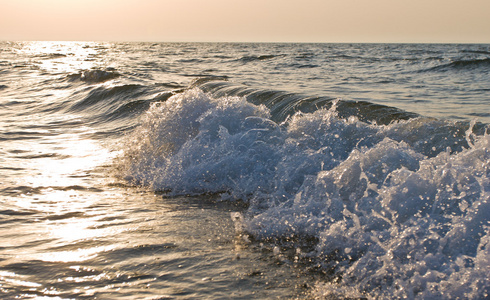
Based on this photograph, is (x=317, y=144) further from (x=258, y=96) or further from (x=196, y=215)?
(x=258, y=96)

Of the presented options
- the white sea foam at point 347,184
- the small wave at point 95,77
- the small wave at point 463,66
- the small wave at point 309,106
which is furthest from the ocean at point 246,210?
the small wave at point 463,66

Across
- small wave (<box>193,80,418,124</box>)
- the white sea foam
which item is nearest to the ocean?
the white sea foam

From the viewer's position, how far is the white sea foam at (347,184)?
2547 mm

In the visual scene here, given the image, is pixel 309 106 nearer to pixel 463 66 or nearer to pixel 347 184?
pixel 347 184

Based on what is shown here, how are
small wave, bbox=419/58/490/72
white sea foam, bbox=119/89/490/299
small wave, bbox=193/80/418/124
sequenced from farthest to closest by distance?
small wave, bbox=419/58/490/72 < small wave, bbox=193/80/418/124 < white sea foam, bbox=119/89/490/299

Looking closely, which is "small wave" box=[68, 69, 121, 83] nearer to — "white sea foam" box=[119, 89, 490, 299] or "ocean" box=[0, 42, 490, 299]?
"ocean" box=[0, 42, 490, 299]

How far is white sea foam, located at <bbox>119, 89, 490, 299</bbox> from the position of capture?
2.55 meters

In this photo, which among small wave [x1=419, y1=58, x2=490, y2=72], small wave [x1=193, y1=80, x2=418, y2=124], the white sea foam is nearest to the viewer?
the white sea foam

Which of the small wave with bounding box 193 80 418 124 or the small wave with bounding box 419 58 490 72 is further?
the small wave with bounding box 419 58 490 72

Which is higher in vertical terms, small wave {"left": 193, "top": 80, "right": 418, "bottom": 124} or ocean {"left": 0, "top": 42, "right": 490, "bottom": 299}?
small wave {"left": 193, "top": 80, "right": 418, "bottom": 124}

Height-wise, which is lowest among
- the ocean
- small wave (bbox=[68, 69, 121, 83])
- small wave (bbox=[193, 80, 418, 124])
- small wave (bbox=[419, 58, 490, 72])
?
the ocean

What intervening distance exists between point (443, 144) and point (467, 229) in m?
2.53

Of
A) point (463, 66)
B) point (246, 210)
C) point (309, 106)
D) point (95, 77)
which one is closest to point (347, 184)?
point (246, 210)

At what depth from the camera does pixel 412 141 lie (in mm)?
4992
